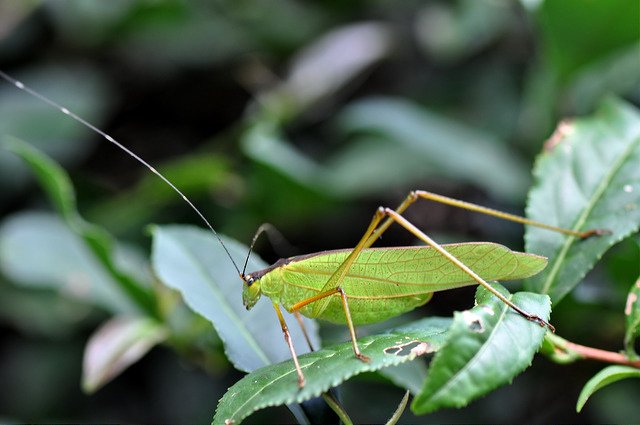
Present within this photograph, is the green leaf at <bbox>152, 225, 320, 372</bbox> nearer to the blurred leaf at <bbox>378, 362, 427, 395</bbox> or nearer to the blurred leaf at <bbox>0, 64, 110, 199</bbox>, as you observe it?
the blurred leaf at <bbox>378, 362, 427, 395</bbox>

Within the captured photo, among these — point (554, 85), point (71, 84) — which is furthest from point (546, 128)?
point (71, 84)

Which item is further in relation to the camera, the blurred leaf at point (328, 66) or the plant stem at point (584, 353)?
the blurred leaf at point (328, 66)

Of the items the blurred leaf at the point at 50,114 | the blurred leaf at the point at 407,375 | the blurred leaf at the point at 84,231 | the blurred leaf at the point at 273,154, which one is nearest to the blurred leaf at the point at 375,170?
the blurred leaf at the point at 273,154

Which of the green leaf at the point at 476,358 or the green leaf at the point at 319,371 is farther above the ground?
the green leaf at the point at 476,358

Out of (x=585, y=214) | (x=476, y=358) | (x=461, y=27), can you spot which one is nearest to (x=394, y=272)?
(x=585, y=214)

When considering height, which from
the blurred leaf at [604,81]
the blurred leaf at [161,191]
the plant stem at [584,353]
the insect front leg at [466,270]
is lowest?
the blurred leaf at [161,191]

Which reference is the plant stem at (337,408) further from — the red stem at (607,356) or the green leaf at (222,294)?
the red stem at (607,356)
